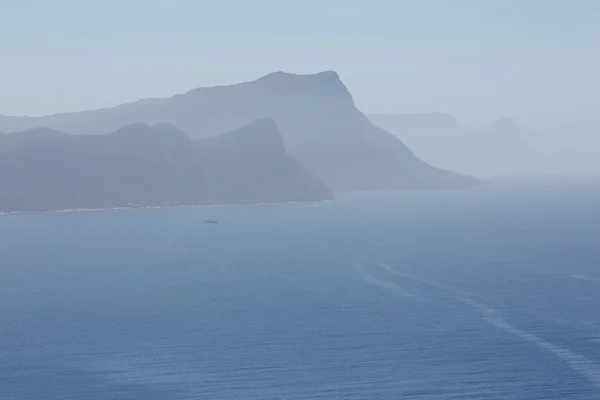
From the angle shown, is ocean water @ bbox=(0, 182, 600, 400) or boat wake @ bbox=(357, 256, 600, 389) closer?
ocean water @ bbox=(0, 182, 600, 400)

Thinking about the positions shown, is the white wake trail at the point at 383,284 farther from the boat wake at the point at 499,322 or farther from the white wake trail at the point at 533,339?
the white wake trail at the point at 533,339

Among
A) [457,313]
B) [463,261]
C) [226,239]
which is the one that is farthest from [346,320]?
[226,239]

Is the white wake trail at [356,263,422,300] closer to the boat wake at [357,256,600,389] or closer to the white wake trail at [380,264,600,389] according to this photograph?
the boat wake at [357,256,600,389]

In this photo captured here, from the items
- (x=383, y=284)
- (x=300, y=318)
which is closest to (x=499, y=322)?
(x=300, y=318)

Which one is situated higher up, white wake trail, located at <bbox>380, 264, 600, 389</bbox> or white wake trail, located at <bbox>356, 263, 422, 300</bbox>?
white wake trail, located at <bbox>380, 264, 600, 389</bbox>

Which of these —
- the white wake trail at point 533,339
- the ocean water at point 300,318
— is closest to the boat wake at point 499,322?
the white wake trail at point 533,339

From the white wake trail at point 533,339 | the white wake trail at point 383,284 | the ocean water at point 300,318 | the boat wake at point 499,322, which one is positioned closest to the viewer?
the ocean water at point 300,318

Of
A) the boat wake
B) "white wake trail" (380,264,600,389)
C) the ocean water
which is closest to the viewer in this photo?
the ocean water

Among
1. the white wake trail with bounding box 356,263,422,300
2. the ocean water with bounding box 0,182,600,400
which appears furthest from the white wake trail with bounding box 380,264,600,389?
the white wake trail with bounding box 356,263,422,300

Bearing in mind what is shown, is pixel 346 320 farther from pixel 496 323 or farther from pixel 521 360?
pixel 521 360
